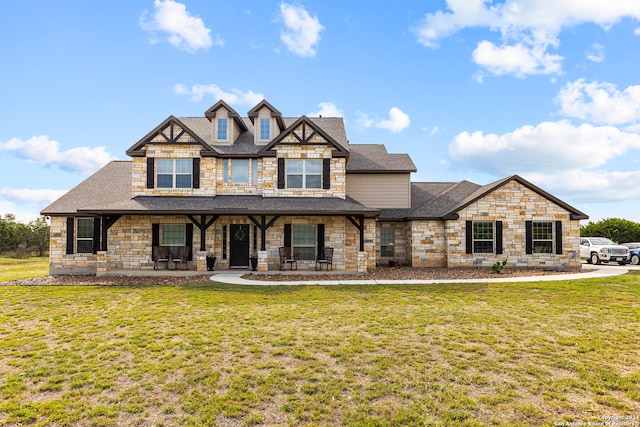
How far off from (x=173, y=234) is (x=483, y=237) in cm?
1580

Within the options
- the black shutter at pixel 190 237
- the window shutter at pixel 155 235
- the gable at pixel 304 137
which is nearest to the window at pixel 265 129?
the gable at pixel 304 137

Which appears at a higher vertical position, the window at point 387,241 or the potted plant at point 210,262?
the window at point 387,241

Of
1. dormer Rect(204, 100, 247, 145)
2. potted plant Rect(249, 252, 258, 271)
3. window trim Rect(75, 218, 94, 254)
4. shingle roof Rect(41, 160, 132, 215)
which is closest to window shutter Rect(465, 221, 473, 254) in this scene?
potted plant Rect(249, 252, 258, 271)

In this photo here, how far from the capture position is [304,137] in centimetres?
1825

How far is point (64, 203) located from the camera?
18.6 metres

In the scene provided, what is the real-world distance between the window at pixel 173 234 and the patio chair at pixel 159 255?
0.47 m

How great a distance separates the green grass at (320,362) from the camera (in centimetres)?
467

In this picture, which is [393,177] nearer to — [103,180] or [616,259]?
[616,259]

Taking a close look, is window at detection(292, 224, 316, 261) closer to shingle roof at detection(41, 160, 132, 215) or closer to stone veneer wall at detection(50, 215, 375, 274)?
stone veneer wall at detection(50, 215, 375, 274)

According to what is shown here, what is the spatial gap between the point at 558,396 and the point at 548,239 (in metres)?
16.7

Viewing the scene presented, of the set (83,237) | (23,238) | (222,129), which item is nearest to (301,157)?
(222,129)

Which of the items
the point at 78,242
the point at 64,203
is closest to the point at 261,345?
the point at 78,242

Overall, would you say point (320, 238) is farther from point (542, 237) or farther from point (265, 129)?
point (542, 237)

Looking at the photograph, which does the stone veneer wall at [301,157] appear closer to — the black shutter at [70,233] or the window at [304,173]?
the window at [304,173]
